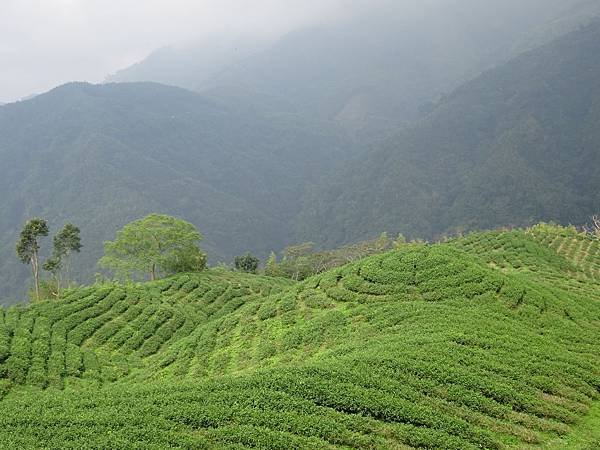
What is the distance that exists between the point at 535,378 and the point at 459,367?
265 cm

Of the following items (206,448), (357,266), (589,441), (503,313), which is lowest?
(589,441)

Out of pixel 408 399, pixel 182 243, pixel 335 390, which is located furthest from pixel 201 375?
pixel 182 243

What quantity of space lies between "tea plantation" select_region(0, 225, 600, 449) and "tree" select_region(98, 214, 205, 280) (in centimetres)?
1504

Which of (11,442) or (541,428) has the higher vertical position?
(11,442)

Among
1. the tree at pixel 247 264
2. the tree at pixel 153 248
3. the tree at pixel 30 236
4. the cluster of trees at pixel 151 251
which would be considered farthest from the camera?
the tree at pixel 247 264

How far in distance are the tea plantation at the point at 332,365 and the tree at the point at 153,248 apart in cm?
1504

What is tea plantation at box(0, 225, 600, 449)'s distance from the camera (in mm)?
13352

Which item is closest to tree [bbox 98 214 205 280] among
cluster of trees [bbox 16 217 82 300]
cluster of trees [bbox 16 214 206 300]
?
cluster of trees [bbox 16 214 206 300]

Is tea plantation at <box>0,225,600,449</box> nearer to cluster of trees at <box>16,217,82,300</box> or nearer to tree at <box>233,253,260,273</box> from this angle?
Answer: cluster of trees at <box>16,217,82,300</box>

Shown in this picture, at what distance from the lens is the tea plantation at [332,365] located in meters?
13.4

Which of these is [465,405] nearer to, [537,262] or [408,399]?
[408,399]

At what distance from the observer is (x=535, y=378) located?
635 inches

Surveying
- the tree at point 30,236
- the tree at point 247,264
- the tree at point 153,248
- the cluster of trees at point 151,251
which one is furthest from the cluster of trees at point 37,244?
the tree at point 247,264

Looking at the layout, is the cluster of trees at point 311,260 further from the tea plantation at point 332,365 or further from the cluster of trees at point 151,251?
the tea plantation at point 332,365
